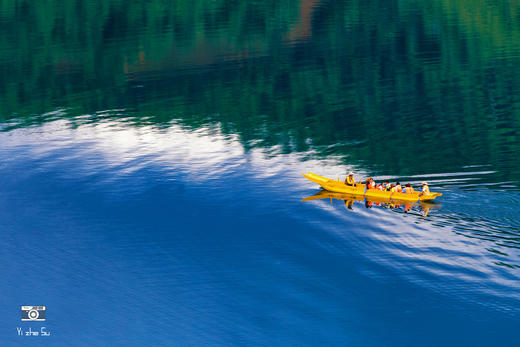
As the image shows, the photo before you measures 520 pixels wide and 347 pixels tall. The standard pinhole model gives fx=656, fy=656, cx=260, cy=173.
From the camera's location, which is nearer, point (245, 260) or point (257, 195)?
point (245, 260)

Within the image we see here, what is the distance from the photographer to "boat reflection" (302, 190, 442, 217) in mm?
51688

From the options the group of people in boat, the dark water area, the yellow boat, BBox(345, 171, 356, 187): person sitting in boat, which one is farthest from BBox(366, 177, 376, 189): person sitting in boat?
the dark water area

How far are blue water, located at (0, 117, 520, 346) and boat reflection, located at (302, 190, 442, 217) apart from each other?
57 centimetres

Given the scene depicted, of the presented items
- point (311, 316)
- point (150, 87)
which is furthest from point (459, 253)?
point (150, 87)

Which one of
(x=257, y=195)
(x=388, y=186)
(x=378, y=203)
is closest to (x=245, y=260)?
(x=257, y=195)

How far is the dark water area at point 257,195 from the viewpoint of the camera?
41.6 m

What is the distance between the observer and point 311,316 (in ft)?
135

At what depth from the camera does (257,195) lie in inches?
2276

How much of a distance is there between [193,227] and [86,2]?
129320mm

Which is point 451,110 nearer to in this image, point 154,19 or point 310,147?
point 310,147

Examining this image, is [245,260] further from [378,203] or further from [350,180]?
[350,180]

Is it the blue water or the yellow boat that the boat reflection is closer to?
the yellow boat

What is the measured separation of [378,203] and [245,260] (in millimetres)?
13229

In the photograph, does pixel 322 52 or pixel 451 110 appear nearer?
pixel 451 110
